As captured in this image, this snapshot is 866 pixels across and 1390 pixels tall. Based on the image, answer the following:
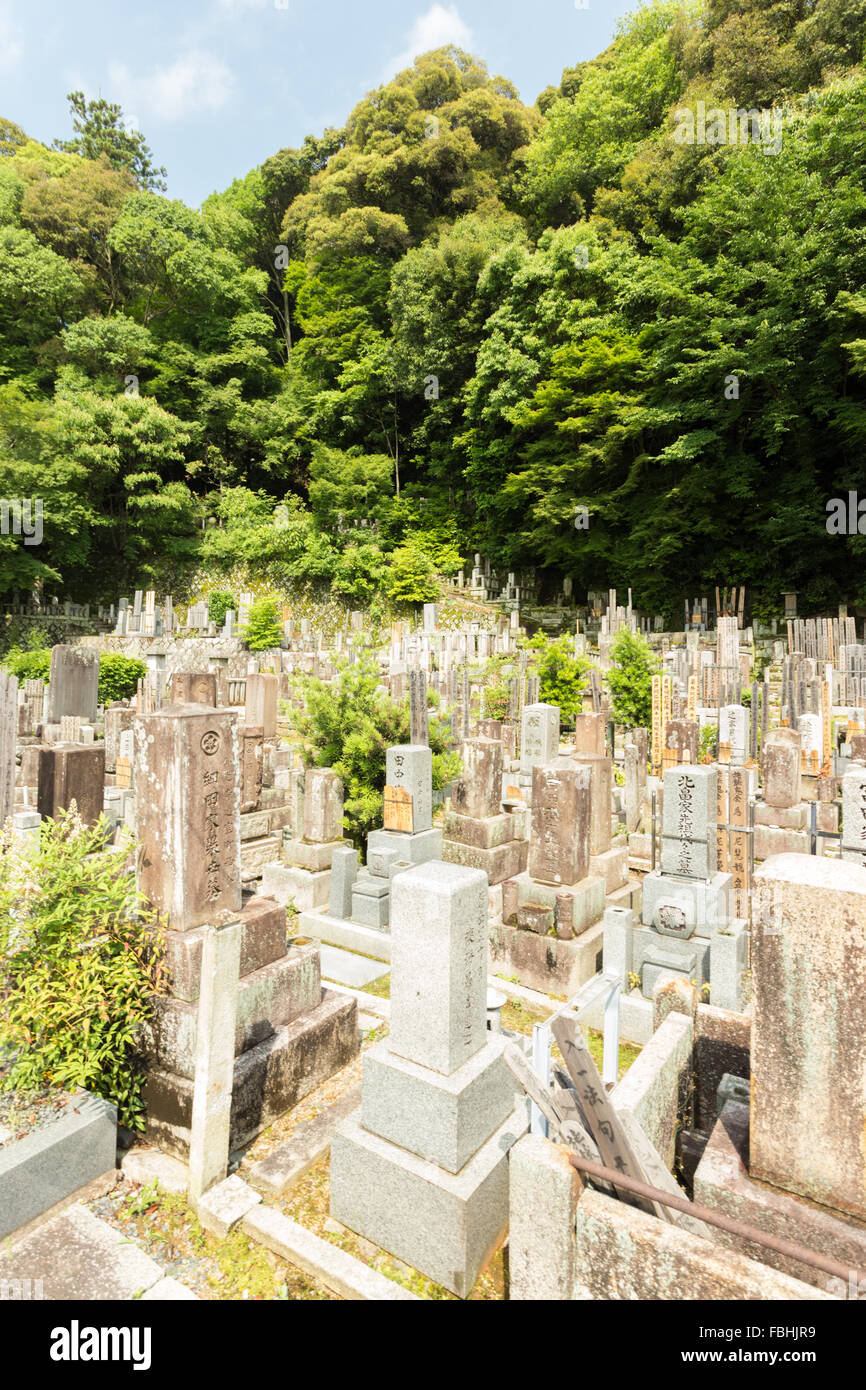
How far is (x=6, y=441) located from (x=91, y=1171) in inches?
1010

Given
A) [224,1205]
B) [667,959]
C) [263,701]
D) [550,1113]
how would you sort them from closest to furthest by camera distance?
[550,1113] < [224,1205] < [667,959] < [263,701]

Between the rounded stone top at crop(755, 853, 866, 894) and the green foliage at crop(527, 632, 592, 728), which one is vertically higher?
the green foliage at crop(527, 632, 592, 728)

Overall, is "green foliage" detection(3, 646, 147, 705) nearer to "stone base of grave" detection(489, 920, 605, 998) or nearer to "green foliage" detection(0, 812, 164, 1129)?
"stone base of grave" detection(489, 920, 605, 998)

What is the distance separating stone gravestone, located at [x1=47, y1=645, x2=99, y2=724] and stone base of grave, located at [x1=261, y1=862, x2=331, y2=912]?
272 inches

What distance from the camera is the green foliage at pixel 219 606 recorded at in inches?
1006

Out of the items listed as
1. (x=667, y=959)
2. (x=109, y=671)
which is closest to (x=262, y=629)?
(x=109, y=671)

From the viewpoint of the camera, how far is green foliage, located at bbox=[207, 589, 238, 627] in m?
25.6

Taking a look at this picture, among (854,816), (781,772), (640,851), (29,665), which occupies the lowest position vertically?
(640,851)

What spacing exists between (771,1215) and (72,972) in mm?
2950

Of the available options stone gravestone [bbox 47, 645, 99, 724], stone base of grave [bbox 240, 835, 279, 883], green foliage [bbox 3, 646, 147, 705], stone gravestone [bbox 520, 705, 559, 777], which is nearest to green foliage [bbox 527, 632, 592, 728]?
stone gravestone [bbox 520, 705, 559, 777]

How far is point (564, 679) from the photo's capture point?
16391 millimetres

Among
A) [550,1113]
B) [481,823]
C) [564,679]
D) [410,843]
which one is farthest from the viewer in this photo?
[564,679]

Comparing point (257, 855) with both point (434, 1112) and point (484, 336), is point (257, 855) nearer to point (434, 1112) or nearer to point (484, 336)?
point (434, 1112)
